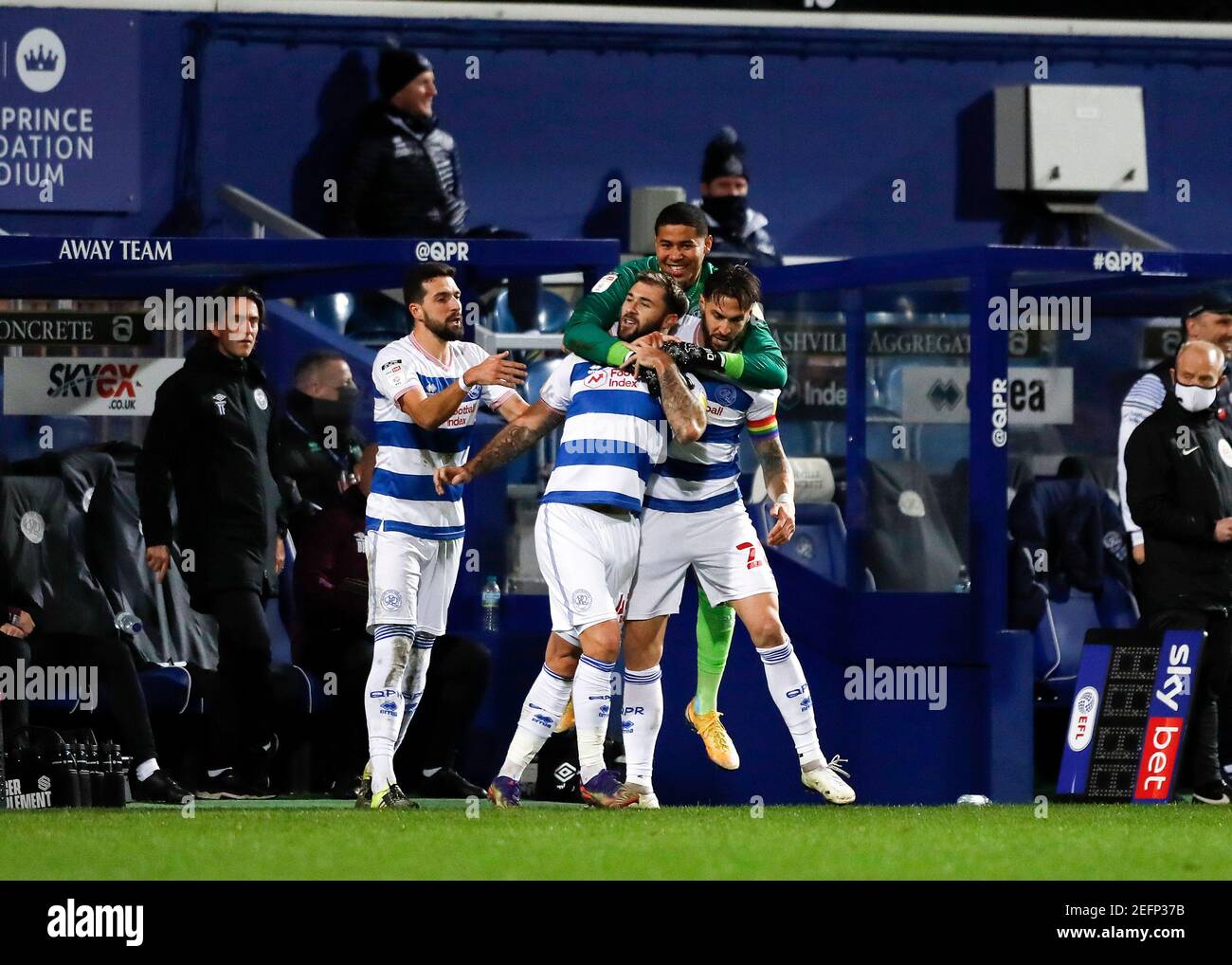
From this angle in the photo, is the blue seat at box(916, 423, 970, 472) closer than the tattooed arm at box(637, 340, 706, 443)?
No

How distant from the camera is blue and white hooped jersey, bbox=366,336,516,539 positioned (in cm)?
941

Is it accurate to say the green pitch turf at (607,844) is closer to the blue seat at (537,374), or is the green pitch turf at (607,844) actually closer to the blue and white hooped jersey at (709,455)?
the blue and white hooped jersey at (709,455)

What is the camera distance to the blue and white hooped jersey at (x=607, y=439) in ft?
29.6

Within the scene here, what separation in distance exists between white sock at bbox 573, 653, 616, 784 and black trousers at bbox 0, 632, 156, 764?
188cm

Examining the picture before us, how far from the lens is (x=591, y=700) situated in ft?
29.4

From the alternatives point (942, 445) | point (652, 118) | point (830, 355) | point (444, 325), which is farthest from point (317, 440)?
point (652, 118)

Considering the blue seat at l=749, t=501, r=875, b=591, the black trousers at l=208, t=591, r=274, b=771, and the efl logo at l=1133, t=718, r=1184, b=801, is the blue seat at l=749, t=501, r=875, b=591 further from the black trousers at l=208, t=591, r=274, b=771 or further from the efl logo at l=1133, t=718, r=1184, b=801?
the black trousers at l=208, t=591, r=274, b=771

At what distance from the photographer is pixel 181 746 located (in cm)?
1077

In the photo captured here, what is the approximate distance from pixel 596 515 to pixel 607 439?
0.84 feet

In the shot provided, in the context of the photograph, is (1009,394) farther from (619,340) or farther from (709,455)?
(619,340)

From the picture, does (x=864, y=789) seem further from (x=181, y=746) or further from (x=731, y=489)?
(x=181, y=746)
